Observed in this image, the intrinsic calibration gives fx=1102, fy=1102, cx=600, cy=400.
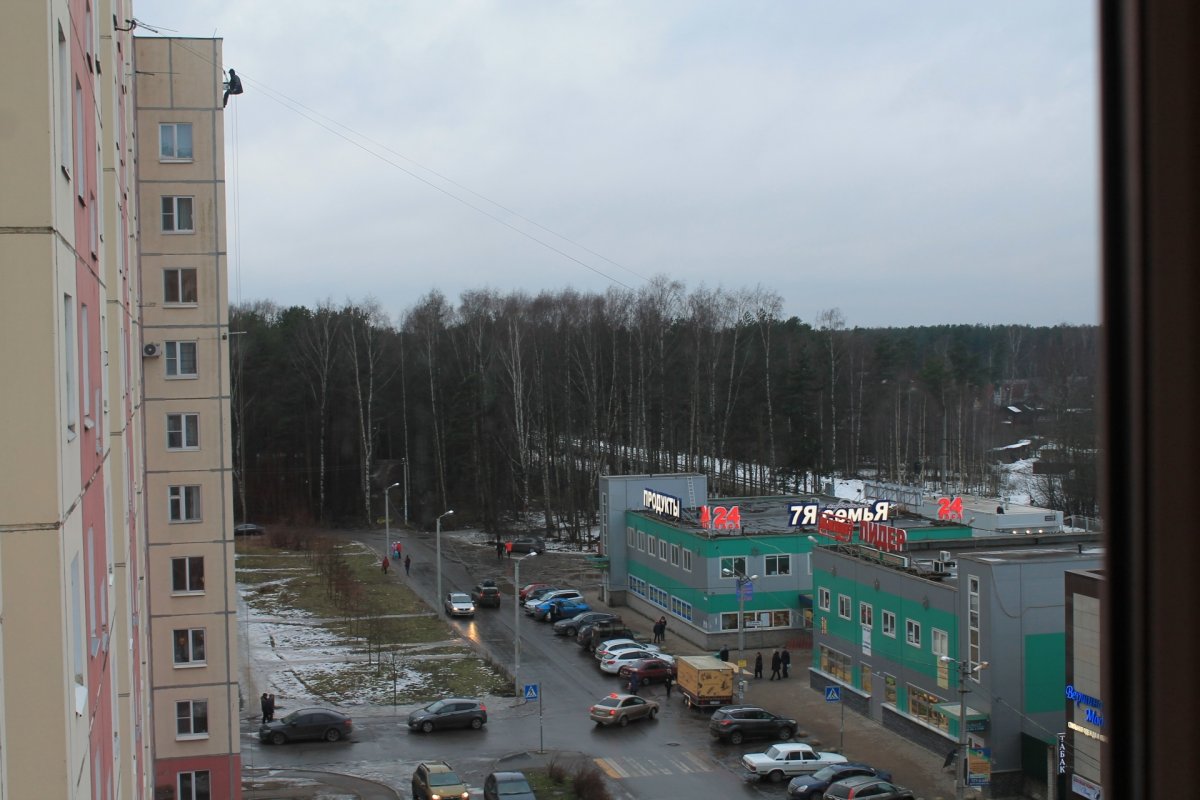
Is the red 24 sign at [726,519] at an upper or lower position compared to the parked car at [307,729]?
upper

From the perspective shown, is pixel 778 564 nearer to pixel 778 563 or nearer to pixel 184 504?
pixel 778 563

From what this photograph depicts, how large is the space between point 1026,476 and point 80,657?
45.6 meters

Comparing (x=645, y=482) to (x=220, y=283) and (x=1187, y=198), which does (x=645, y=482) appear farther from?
(x=1187, y=198)

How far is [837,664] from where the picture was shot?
26406 mm

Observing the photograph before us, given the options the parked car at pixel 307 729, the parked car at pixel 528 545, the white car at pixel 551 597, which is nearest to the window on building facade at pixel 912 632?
the parked car at pixel 307 729

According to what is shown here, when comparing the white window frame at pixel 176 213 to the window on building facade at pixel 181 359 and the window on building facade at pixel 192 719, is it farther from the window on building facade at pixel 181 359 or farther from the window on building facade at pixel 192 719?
the window on building facade at pixel 192 719

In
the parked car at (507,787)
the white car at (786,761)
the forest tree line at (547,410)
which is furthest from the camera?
the forest tree line at (547,410)

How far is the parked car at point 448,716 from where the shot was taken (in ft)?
77.9

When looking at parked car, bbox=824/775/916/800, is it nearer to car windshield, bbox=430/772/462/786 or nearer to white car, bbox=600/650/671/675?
car windshield, bbox=430/772/462/786

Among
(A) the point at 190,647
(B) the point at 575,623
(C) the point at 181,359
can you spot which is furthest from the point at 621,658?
(C) the point at 181,359

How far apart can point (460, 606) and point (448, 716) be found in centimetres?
1114

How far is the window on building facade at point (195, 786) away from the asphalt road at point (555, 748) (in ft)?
12.7

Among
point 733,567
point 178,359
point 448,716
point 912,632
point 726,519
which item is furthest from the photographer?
point 726,519

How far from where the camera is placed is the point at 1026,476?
46062 mm
